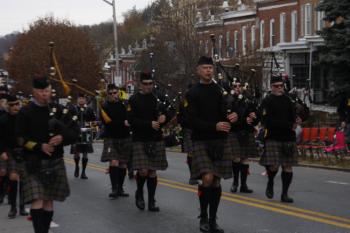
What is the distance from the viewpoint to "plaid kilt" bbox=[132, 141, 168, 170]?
1127 cm

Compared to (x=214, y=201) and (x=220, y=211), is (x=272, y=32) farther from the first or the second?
(x=214, y=201)

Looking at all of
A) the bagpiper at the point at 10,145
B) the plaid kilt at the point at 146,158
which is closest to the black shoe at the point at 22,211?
the bagpiper at the point at 10,145

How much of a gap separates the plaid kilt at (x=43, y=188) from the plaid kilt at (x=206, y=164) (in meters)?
1.64

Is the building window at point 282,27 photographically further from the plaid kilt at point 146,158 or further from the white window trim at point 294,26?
the plaid kilt at point 146,158

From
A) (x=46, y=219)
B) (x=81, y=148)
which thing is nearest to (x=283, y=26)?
(x=81, y=148)

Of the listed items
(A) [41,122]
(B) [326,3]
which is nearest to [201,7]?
(B) [326,3]

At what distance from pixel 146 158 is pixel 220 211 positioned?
1.38 metres

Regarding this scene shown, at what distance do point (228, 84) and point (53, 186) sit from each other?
201 inches

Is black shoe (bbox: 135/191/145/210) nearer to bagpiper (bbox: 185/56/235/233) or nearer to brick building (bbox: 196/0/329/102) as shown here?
bagpiper (bbox: 185/56/235/233)

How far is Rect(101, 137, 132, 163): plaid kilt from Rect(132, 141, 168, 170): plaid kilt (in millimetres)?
1913

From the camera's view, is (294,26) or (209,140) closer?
(209,140)

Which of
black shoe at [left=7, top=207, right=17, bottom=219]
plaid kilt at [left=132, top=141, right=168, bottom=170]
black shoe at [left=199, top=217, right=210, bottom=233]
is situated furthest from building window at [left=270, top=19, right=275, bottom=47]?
black shoe at [left=199, top=217, right=210, bottom=233]

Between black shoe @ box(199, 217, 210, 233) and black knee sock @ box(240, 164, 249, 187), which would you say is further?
black knee sock @ box(240, 164, 249, 187)

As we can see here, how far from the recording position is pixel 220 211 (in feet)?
36.4
